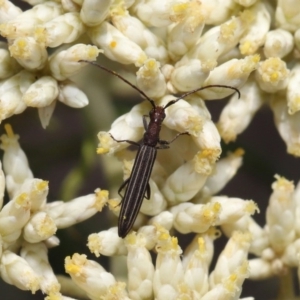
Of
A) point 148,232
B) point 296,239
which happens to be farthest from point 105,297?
point 296,239

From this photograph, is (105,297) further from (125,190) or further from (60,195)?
(60,195)

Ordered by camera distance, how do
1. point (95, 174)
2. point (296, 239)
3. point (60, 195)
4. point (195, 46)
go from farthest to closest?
1. point (95, 174)
2. point (60, 195)
3. point (296, 239)
4. point (195, 46)

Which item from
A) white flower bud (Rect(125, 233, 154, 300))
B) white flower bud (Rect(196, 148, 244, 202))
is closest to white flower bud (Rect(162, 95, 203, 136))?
white flower bud (Rect(196, 148, 244, 202))

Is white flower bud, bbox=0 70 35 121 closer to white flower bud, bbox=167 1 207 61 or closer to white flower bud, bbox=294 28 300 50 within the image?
white flower bud, bbox=167 1 207 61

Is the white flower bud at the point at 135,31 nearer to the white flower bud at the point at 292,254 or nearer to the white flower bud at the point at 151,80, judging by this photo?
the white flower bud at the point at 151,80

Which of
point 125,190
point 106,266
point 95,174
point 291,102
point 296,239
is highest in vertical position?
point 291,102

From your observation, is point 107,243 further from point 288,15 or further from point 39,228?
point 288,15

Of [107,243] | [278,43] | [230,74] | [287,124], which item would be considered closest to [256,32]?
[278,43]
